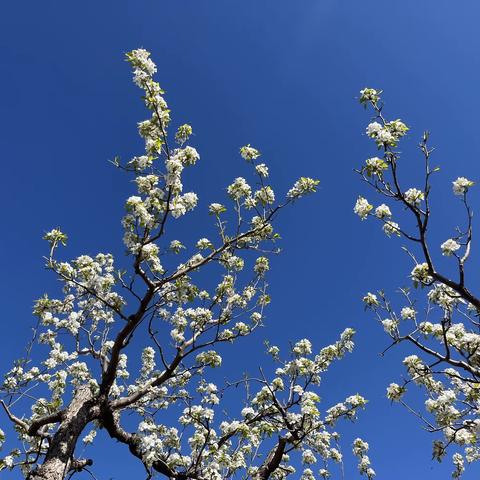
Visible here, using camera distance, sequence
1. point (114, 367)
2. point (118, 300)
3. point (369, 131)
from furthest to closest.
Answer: point (118, 300), point (114, 367), point (369, 131)

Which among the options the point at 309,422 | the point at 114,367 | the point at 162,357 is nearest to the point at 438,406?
the point at 309,422

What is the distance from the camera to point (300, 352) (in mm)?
→ 13164

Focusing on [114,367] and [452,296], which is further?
[114,367]

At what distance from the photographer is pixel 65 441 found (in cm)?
900

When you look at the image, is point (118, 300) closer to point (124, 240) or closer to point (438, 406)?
point (124, 240)

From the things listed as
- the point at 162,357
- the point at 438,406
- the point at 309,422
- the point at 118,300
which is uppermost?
the point at 118,300

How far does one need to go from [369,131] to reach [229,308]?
6469 millimetres

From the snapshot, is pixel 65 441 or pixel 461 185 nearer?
pixel 461 185

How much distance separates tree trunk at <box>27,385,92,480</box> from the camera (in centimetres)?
838

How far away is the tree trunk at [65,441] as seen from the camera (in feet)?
27.5

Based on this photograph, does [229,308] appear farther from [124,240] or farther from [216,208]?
[124,240]

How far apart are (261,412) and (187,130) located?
8.99m

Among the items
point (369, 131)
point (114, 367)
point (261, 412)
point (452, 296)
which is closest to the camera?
point (369, 131)

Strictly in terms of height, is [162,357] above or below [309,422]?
above
